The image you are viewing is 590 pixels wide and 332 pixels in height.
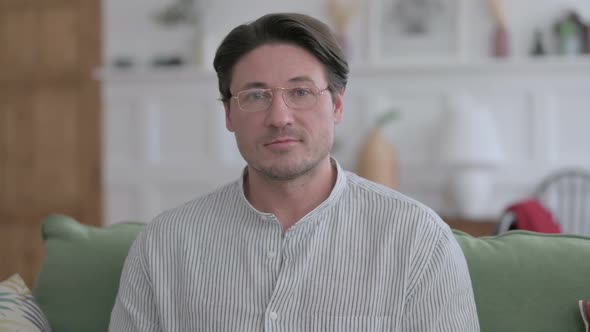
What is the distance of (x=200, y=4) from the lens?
520 centimetres

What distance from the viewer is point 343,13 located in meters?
4.88

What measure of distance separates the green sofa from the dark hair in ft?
1.50

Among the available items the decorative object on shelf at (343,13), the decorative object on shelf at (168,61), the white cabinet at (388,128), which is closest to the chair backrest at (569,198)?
the white cabinet at (388,128)

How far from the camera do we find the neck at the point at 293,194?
5.48ft

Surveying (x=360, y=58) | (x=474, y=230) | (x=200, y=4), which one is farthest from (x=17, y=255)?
(x=474, y=230)

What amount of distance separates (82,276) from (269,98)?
0.61 meters

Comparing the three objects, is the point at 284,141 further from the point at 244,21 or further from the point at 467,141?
the point at 244,21

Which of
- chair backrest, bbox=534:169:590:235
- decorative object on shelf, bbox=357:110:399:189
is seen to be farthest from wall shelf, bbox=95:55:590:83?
chair backrest, bbox=534:169:590:235

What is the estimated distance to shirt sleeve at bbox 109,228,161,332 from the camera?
161 centimetres

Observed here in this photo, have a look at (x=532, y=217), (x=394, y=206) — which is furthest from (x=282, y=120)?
(x=532, y=217)

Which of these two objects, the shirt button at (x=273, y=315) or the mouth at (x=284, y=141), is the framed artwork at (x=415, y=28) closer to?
the mouth at (x=284, y=141)

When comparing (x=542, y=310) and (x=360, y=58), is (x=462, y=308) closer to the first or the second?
(x=542, y=310)

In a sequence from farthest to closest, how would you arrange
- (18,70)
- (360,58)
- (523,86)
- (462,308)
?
(18,70) < (360,58) < (523,86) < (462,308)

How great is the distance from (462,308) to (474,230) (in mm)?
2895
